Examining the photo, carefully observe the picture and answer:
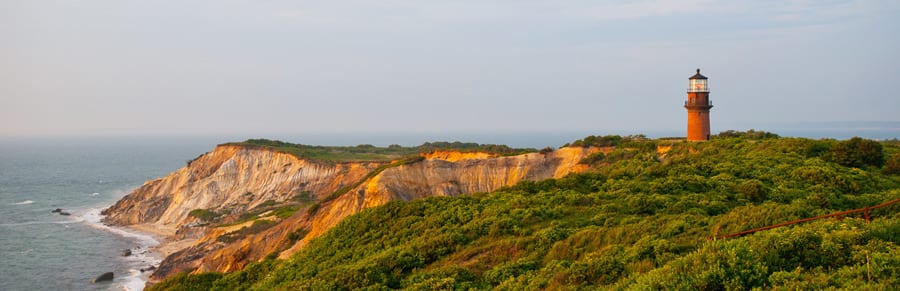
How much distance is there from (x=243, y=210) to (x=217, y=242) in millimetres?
15918

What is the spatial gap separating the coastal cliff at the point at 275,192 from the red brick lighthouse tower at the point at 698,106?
670 cm

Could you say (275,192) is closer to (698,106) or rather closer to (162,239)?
(162,239)

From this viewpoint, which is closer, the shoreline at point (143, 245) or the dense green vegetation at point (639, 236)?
the dense green vegetation at point (639, 236)

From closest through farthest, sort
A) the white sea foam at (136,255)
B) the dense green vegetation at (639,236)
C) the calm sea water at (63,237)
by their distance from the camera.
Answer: the dense green vegetation at (639,236) → the white sea foam at (136,255) → the calm sea water at (63,237)

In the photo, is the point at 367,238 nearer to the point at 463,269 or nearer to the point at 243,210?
the point at 463,269

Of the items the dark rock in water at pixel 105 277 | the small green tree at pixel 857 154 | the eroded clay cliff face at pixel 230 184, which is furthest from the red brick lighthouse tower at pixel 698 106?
the dark rock in water at pixel 105 277

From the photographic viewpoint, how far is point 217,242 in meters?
45.4

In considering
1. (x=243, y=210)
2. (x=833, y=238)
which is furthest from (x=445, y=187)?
(x=833, y=238)

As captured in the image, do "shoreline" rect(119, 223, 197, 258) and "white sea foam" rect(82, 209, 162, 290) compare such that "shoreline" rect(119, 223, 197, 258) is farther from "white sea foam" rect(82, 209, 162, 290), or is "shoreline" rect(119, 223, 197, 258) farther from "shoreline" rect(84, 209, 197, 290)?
"white sea foam" rect(82, 209, 162, 290)

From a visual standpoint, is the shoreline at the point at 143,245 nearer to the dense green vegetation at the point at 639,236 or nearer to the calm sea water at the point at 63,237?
the calm sea water at the point at 63,237

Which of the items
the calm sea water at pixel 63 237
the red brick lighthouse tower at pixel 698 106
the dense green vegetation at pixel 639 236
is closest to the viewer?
the dense green vegetation at pixel 639 236

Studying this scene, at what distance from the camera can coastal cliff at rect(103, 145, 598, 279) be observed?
3809 centimetres

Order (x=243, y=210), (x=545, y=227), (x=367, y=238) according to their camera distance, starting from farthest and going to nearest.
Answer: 1. (x=243, y=210)
2. (x=367, y=238)
3. (x=545, y=227)

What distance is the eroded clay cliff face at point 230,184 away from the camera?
62406 mm
